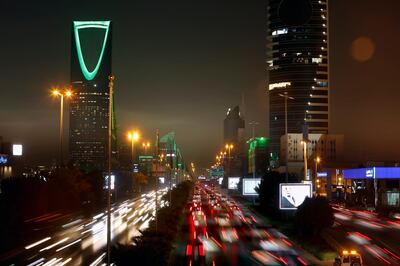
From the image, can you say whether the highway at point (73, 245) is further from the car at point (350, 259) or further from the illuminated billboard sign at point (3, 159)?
the illuminated billboard sign at point (3, 159)

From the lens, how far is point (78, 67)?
136 meters

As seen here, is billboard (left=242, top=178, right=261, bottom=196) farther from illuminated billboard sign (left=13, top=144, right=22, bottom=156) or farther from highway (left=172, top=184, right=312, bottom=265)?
illuminated billboard sign (left=13, top=144, right=22, bottom=156)

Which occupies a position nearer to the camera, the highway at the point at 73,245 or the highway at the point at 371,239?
the highway at the point at 73,245

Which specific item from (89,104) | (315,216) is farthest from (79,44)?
(315,216)

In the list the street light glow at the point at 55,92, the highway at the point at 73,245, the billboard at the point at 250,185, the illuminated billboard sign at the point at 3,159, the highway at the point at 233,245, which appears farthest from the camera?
the illuminated billboard sign at the point at 3,159

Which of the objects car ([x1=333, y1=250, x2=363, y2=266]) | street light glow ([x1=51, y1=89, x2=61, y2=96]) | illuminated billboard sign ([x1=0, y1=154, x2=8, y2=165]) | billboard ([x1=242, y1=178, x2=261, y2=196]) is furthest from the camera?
illuminated billboard sign ([x1=0, y1=154, x2=8, y2=165])

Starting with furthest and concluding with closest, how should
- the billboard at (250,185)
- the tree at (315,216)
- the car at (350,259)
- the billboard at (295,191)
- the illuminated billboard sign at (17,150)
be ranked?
the illuminated billboard sign at (17,150), the billboard at (250,185), the billboard at (295,191), the tree at (315,216), the car at (350,259)

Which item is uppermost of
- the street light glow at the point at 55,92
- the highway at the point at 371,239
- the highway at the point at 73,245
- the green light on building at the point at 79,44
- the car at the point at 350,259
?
the green light on building at the point at 79,44

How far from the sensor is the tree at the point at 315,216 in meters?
44.9

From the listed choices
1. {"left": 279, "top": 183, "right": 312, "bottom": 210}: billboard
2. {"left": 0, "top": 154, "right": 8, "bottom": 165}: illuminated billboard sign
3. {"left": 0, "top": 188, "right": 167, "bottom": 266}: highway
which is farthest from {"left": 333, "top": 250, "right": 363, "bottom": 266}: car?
{"left": 0, "top": 154, "right": 8, "bottom": 165}: illuminated billboard sign

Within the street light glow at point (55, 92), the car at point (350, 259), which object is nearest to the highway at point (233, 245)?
the car at point (350, 259)

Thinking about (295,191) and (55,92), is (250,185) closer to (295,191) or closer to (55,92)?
(295,191)

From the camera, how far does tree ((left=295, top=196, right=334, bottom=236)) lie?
147ft

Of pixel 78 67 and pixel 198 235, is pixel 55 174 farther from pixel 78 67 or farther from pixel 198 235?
pixel 78 67
